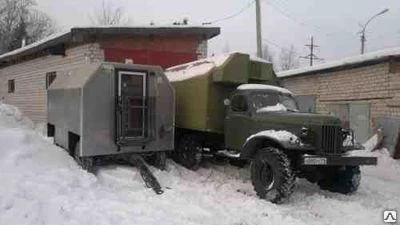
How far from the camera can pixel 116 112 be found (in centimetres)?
1092

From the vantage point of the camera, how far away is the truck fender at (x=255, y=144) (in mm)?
9959

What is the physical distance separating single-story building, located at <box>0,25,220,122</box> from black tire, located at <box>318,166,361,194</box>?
333 inches

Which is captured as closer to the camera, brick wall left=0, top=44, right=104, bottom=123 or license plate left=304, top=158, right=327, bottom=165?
license plate left=304, top=158, right=327, bottom=165

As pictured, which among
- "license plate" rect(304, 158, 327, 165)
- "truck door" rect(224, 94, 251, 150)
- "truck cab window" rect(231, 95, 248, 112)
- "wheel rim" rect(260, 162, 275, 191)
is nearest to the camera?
"license plate" rect(304, 158, 327, 165)

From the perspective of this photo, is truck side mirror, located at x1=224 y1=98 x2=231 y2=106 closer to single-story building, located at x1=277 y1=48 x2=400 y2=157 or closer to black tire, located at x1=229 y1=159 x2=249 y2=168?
black tire, located at x1=229 y1=159 x2=249 y2=168

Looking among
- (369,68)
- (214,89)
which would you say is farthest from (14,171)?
(369,68)

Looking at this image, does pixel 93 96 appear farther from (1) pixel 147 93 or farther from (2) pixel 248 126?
(2) pixel 248 126

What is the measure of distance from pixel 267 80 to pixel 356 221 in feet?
17.5

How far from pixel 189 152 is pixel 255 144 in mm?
2981

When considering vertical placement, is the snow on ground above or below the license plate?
below

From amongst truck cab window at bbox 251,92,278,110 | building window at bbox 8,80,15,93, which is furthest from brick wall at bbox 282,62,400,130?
building window at bbox 8,80,15,93

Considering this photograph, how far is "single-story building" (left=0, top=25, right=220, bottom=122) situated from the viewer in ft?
54.8

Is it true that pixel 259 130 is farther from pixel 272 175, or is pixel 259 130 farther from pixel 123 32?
pixel 123 32

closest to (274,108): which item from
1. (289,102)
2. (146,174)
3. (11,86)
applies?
(289,102)
